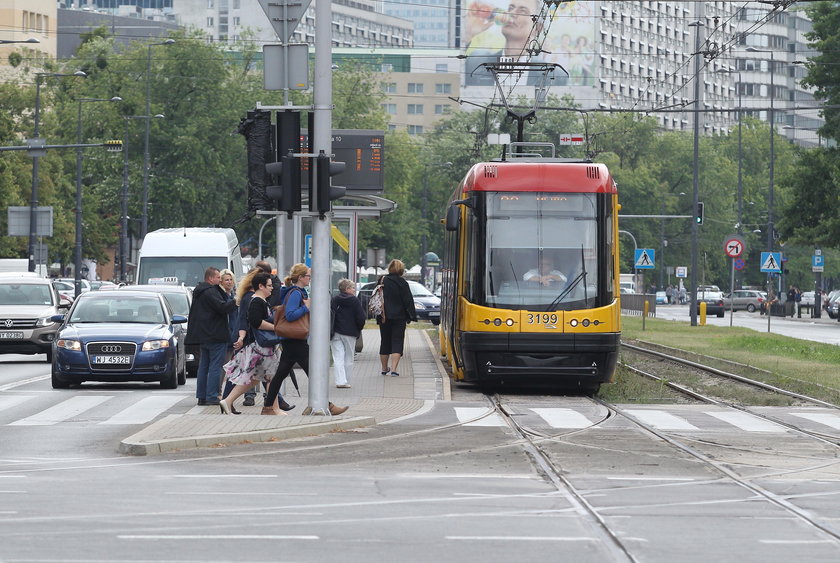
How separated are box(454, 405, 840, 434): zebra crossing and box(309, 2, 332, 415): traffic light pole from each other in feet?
5.42

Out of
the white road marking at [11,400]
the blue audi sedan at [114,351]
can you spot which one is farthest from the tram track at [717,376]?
the white road marking at [11,400]

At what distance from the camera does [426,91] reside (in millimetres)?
181750

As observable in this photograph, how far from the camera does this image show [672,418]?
19719mm

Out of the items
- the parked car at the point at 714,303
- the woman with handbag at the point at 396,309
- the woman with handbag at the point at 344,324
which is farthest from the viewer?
the parked car at the point at 714,303

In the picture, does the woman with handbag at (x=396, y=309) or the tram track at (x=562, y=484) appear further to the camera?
the woman with handbag at (x=396, y=309)

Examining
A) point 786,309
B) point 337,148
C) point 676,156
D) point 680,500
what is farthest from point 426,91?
point 680,500

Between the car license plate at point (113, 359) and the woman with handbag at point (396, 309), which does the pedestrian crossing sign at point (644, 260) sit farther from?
the car license plate at point (113, 359)

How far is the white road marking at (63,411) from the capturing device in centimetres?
1845

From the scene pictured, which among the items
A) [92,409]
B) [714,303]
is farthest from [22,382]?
[714,303]

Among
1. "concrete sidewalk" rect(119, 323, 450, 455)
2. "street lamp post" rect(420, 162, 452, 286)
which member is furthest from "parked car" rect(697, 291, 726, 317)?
"concrete sidewalk" rect(119, 323, 450, 455)

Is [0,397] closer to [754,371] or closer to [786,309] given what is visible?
[754,371]

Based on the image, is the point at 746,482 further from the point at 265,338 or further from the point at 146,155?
the point at 146,155

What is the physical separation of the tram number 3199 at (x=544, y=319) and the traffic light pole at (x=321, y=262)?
551 centimetres

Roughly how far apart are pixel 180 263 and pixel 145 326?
15353 mm
